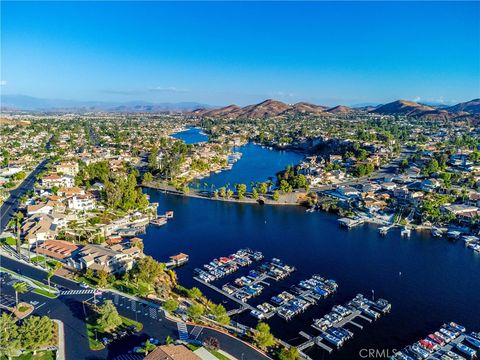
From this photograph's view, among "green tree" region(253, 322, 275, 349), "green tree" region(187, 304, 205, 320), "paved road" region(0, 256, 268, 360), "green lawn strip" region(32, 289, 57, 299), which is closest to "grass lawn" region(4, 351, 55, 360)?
"paved road" region(0, 256, 268, 360)

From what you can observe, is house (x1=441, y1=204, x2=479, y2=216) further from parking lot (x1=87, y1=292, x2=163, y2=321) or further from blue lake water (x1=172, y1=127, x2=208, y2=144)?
blue lake water (x1=172, y1=127, x2=208, y2=144)

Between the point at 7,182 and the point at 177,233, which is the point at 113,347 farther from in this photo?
the point at 7,182

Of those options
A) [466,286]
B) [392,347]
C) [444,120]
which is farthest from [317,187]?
[444,120]

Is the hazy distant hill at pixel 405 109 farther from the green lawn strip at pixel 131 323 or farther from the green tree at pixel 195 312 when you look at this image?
the green lawn strip at pixel 131 323

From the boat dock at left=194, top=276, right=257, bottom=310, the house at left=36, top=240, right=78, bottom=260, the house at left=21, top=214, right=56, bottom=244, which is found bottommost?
the boat dock at left=194, top=276, right=257, bottom=310

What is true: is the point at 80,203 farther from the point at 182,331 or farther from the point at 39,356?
the point at 182,331
